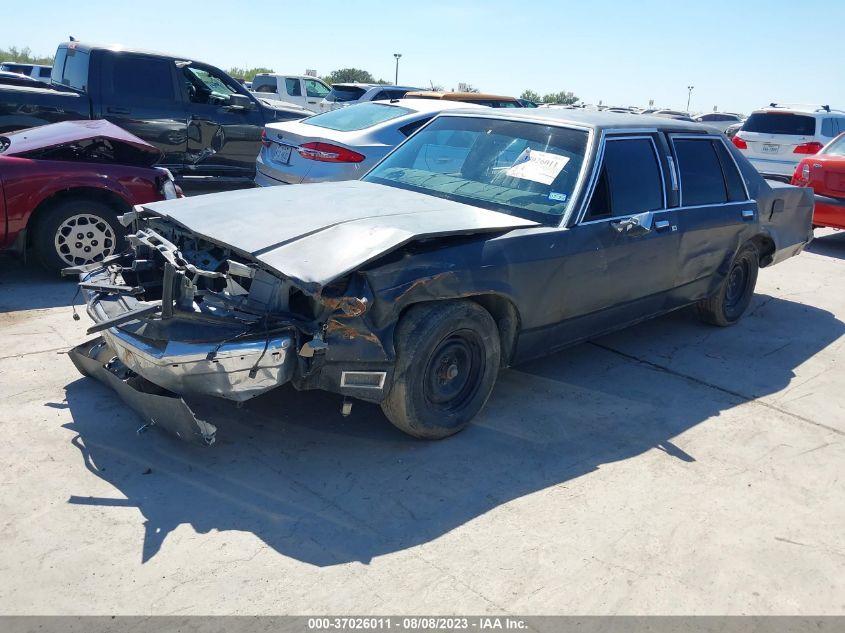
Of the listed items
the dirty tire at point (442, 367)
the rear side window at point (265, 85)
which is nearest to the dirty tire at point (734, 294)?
the dirty tire at point (442, 367)

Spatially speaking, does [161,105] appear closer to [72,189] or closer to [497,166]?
[72,189]

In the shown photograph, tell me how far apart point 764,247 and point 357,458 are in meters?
4.63

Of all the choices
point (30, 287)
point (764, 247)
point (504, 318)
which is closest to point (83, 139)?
point (30, 287)

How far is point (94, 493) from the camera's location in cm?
338

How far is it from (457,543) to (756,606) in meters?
1.24

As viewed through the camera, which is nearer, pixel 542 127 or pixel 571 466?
pixel 571 466

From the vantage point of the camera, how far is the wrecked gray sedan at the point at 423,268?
3490 millimetres

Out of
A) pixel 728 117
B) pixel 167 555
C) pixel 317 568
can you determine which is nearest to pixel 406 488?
pixel 317 568

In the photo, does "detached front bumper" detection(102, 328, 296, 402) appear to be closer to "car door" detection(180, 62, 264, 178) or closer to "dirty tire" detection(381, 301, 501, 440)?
"dirty tire" detection(381, 301, 501, 440)

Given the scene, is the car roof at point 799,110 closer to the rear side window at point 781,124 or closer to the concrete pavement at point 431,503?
the rear side window at point 781,124

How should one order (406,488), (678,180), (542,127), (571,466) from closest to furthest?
(406,488), (571,466), (542,127), (678,180)

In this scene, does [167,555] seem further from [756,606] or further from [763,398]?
[763,398]

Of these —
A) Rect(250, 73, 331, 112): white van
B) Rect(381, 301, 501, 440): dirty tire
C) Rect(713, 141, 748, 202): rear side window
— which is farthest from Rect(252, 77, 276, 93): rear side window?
Rect(381, 301, 501, 440): dirty tire

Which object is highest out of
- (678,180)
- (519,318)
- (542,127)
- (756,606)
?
(542,127)
